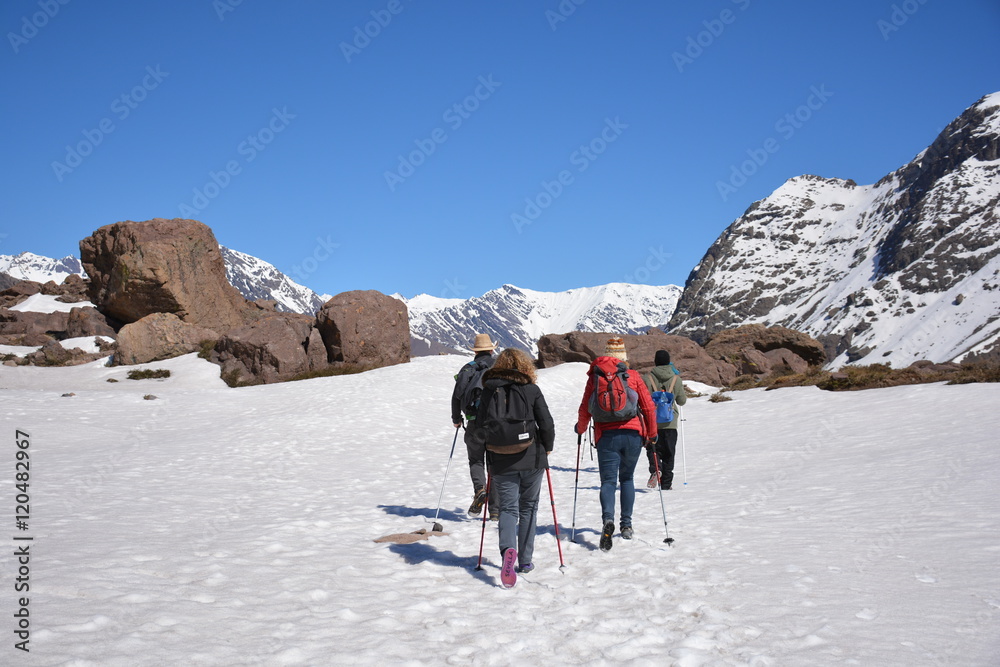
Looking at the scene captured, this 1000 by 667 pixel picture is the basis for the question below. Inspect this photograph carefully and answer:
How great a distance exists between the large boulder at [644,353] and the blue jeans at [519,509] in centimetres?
2566

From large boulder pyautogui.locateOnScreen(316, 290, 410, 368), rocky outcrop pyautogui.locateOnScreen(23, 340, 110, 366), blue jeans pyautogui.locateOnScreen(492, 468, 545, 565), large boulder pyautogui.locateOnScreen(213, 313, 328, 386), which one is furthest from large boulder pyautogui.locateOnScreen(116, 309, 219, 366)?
blue jeans pyautogui.locateOnScreen(492, 468, 545, 565)

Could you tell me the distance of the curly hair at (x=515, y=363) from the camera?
6539 millimetres

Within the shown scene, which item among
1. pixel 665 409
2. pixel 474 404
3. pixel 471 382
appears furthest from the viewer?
pixel 665 409

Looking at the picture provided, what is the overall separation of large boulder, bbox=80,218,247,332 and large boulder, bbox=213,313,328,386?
6.44 metres

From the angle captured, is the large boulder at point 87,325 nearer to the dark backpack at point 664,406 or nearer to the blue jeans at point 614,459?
the dark backpack at point 664,406

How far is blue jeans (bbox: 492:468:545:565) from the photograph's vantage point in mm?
6289

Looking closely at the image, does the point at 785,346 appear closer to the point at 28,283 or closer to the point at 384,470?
the point at 384,470

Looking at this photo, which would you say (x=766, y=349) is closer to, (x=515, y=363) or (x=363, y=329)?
(x=363, y=329)

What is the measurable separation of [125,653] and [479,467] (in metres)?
5.52

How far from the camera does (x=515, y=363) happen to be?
6.58 metres

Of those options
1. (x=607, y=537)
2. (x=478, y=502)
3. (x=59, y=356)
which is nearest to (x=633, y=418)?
(x=607, y=537)

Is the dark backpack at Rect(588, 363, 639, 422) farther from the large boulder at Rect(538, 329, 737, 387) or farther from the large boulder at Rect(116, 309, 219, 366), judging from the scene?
the large boulder at Rect(116, 309, 219, 366)

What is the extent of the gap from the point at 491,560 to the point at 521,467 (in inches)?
55.1

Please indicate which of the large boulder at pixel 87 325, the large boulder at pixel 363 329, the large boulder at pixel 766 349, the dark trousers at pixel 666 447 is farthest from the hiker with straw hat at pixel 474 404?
the large boulder at pixel 87 325
